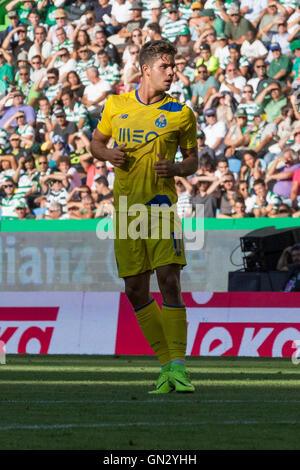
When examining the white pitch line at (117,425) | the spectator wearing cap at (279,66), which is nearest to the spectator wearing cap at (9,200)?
the spectator wearing cap at (279,66)

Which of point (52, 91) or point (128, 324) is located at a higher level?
point (52, 91)

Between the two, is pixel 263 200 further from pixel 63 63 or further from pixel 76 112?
pixel 63 63

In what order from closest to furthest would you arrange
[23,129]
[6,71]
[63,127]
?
[63,127] → [23,129] → [6,71]

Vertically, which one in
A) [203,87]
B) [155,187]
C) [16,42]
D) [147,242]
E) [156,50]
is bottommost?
[147,242]

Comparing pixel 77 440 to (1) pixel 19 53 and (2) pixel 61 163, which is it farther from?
(1) pixel 19 53

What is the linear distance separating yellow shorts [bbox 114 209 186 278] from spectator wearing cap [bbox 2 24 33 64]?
16631mm

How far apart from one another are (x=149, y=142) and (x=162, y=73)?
546 millimetres

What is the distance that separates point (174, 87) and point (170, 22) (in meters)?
1.67

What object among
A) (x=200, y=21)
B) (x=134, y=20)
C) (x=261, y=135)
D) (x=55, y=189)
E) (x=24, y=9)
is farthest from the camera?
(x=24, y=9)

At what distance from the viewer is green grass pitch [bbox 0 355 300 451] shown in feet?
16.7

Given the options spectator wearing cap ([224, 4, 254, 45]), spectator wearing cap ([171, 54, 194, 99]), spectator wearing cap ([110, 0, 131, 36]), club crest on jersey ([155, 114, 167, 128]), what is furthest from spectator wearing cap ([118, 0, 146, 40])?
club crest on jersey ([155, 114, 167, 128])

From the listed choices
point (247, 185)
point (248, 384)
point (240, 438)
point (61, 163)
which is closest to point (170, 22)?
point (61, 163)

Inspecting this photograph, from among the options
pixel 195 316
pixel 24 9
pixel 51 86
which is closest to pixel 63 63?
pixel 51 86

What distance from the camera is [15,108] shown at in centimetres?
2256
